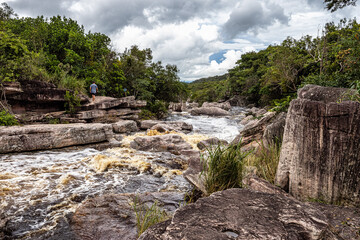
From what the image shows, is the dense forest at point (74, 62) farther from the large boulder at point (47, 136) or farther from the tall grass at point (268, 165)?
the tall grass at point (268, 165)

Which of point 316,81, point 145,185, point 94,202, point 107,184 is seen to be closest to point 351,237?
point 94,202

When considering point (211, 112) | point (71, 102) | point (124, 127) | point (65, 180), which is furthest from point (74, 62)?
point (211, 112)

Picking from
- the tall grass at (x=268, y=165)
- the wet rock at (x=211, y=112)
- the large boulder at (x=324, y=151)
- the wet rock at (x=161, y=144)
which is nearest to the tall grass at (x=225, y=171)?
the tall grass at (x=268, y=165)

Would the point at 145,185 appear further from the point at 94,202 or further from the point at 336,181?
the point at 336,181

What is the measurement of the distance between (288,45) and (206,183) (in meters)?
20.2

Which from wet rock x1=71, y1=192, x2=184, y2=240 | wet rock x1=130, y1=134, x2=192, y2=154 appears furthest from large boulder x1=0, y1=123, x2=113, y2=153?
wet rock x1=71, y1=192, x2=184, y2=240

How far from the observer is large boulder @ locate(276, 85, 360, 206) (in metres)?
2.64

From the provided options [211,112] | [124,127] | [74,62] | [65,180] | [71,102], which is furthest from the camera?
[211,112]

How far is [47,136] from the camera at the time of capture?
29.9ft

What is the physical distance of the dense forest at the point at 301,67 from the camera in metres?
8.17

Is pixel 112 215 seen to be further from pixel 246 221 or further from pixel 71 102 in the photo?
pixel 71 102

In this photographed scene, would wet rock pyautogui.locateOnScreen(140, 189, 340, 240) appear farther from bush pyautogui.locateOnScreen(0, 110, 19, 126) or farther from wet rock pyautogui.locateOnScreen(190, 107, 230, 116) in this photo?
wet rock pyautogui.locateOnScreen(190, 107, 230, 116)

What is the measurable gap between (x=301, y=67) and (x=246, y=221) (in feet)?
61.8

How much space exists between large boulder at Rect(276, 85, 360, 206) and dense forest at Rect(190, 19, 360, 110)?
10.2 ft
